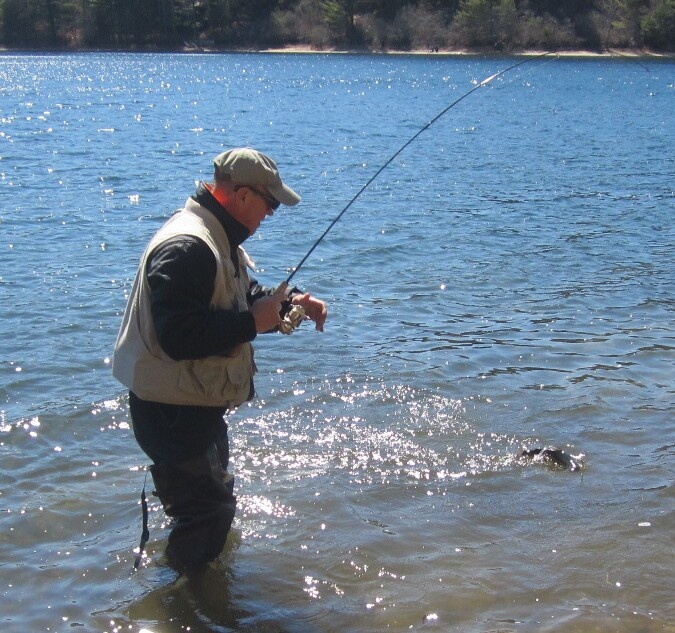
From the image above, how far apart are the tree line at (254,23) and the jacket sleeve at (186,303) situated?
251 ft

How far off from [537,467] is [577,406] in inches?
46.1

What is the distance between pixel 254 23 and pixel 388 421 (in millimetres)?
102585

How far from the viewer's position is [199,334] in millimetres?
3479

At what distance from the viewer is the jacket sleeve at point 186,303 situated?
346cm

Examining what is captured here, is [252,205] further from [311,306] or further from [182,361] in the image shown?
[182,361]

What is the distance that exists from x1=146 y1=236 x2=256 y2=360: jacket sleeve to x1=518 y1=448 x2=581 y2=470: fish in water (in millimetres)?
2848

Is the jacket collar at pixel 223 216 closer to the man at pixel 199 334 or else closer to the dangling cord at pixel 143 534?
the man at pixel 199 334

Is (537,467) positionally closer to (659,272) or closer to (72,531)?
(72,531)

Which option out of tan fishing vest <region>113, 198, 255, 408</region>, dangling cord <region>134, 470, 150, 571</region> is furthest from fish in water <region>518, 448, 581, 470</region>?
tan fishing vest <region>113, 198, 255, 408</region>

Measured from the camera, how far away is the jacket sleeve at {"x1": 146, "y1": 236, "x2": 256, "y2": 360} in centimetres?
346

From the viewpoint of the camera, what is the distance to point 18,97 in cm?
3903

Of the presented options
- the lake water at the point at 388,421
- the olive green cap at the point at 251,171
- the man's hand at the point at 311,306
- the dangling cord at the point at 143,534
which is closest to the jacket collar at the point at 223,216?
the olive green cap at the point at 251,171

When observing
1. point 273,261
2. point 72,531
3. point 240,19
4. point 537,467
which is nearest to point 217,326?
point 72,531

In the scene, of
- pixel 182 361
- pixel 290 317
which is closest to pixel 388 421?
pixel 290 317
